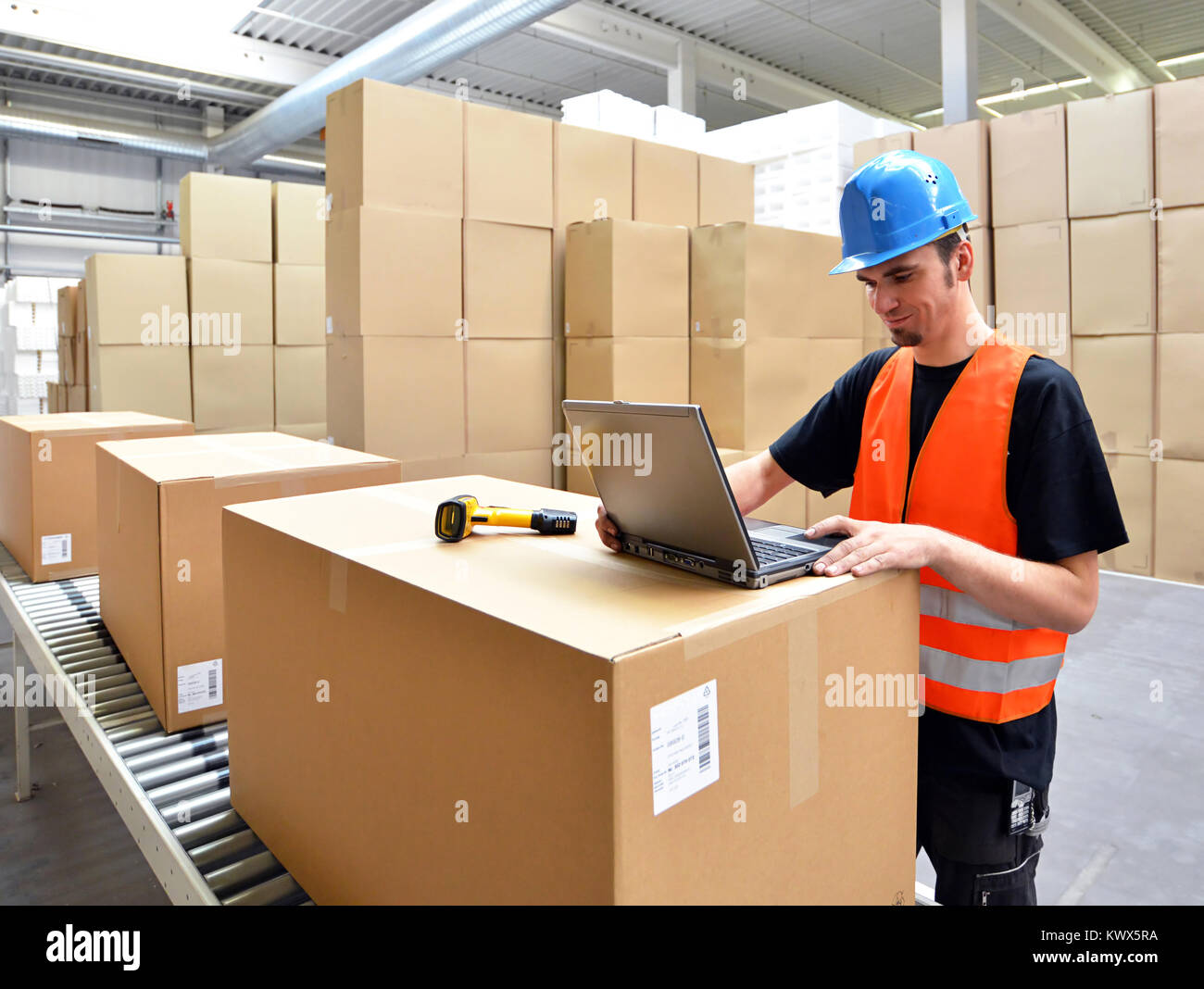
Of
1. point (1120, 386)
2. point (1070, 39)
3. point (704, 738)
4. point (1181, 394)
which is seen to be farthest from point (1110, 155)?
point (1070, 39)

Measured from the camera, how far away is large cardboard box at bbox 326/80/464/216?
3.43 m

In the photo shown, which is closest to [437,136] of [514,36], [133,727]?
[133,727]

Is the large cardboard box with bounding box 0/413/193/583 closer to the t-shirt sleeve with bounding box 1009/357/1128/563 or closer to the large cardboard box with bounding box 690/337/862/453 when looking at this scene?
the t-shirt sleeve with bounding box 1009/357/1128/563

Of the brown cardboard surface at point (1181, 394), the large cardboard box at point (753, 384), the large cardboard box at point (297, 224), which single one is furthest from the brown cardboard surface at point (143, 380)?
the brown cardboard surface at point (1181, 394)

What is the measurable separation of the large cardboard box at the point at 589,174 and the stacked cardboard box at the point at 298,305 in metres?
2.17

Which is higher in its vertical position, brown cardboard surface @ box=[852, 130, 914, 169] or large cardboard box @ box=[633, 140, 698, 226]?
brown cardboard surface @ box=[852, 130, 914, 169]

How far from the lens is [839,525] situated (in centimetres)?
102

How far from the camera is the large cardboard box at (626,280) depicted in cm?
392

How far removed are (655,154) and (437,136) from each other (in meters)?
1.46

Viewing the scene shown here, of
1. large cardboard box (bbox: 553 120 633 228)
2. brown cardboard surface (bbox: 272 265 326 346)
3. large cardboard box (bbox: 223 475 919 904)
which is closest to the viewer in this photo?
large cardboard box (bbox: 223 475 919 904)

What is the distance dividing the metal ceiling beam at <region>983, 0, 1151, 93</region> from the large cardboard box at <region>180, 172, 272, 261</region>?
6.45m

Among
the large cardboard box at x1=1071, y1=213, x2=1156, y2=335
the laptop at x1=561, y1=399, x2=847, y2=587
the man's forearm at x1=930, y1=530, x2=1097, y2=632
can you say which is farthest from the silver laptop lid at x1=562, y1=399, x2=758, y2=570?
the large cardboard box at x1=1071, y1=213, x2=1156, y2=335

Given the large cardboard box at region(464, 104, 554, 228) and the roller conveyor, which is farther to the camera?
the large cardboard box at region(464, 104, 554, 228)

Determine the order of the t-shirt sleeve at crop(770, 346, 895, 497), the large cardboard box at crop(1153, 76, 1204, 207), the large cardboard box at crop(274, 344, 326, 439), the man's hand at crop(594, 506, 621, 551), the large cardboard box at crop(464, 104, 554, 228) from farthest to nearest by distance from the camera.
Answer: the large cardboard box at crop(274, 344, 326, 439), the large cardboard box at crop(1153, 76, 1204, 207), the large cardboard box at crop(464, 104, 554, 228), the t-shirt sleeve at crop(770, 346, 895, 497), the man's hand at crop(594, 506, 621, 551)
